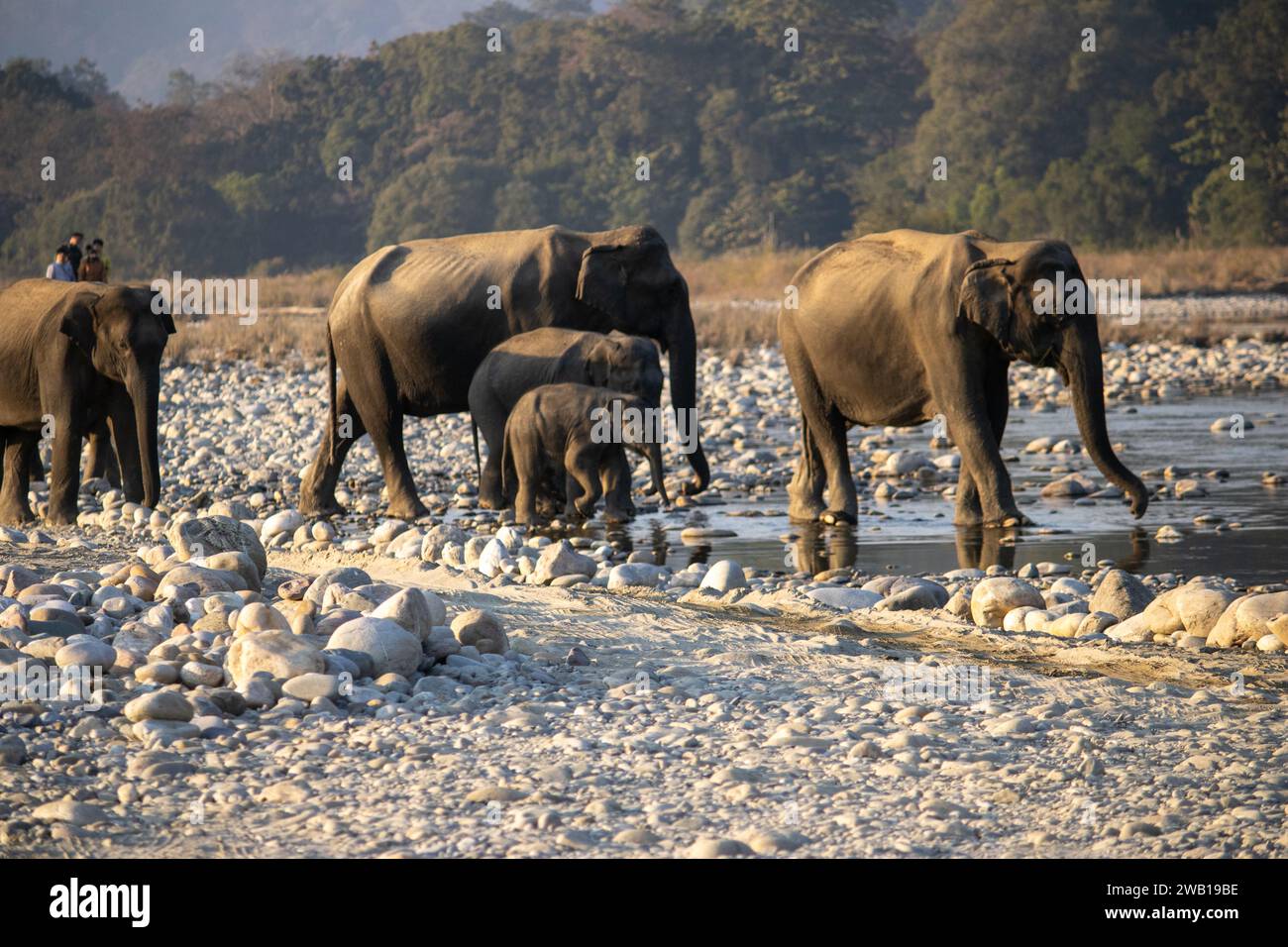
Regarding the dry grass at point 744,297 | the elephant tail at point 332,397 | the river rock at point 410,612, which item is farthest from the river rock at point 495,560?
the dry grass at point 744,297

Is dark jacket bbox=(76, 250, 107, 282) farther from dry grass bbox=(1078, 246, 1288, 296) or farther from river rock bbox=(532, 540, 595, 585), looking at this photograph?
dry grass bbox=(1078, 246, 1288, 296)

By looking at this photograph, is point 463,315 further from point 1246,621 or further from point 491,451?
point 1246,621

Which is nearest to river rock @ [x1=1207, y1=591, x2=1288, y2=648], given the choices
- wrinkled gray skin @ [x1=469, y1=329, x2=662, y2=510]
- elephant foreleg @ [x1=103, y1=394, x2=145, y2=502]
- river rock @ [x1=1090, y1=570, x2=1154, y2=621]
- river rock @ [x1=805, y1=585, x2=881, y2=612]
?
river rock @ [x1=1090, y1=570, x2=1154, y2=621]

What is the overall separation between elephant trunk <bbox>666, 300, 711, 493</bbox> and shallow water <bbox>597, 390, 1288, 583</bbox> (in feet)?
0.92

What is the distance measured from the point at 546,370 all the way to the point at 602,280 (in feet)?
3.13

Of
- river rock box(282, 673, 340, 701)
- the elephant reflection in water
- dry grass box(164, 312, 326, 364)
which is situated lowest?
the elephant reflection in water

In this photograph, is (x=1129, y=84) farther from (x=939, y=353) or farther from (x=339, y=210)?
(x=939, y=353)

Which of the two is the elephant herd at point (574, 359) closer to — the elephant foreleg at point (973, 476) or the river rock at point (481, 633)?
the elephant foreleg at point (973, 476)

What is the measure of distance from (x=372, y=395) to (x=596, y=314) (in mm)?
1750

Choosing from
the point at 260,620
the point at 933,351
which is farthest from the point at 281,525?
the point at 260,620

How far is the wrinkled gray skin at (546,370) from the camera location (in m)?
11.7

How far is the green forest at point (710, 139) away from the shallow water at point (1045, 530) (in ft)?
106

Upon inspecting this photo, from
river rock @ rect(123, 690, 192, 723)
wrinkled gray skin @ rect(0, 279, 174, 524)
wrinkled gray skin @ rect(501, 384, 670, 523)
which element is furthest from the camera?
wrinkled gray skin @ rect(0, 279, 174, 524)

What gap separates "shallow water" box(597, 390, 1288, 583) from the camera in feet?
32.4
